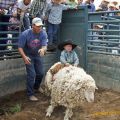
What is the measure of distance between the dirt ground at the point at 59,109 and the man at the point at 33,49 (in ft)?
1.12

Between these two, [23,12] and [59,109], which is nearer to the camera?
[59,109]

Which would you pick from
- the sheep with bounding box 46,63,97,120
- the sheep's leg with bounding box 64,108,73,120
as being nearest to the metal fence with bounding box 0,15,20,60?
the sheep with bounding box 46,63,97,120

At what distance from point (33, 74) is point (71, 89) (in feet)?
4.75

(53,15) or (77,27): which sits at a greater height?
(53,15)

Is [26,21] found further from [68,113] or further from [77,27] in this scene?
[68,113]

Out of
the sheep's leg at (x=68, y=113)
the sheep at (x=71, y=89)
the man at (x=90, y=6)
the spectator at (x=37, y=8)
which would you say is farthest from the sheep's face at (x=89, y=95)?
the man at (x=90, y=6)

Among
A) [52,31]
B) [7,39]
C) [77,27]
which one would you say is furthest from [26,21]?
[77,27]

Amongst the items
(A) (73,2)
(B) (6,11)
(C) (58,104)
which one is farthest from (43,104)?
(A) (73,2)

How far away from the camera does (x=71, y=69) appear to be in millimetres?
7023

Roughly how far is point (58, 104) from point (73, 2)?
4711mm

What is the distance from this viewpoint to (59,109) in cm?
737

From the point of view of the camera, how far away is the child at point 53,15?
931 cm

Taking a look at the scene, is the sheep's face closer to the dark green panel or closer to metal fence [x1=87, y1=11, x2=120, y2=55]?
metal fence [x1=87, y1=11, x2=120, y2=55]

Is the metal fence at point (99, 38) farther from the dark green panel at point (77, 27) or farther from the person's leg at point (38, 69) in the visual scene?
the person's leg at point (38, 69)
